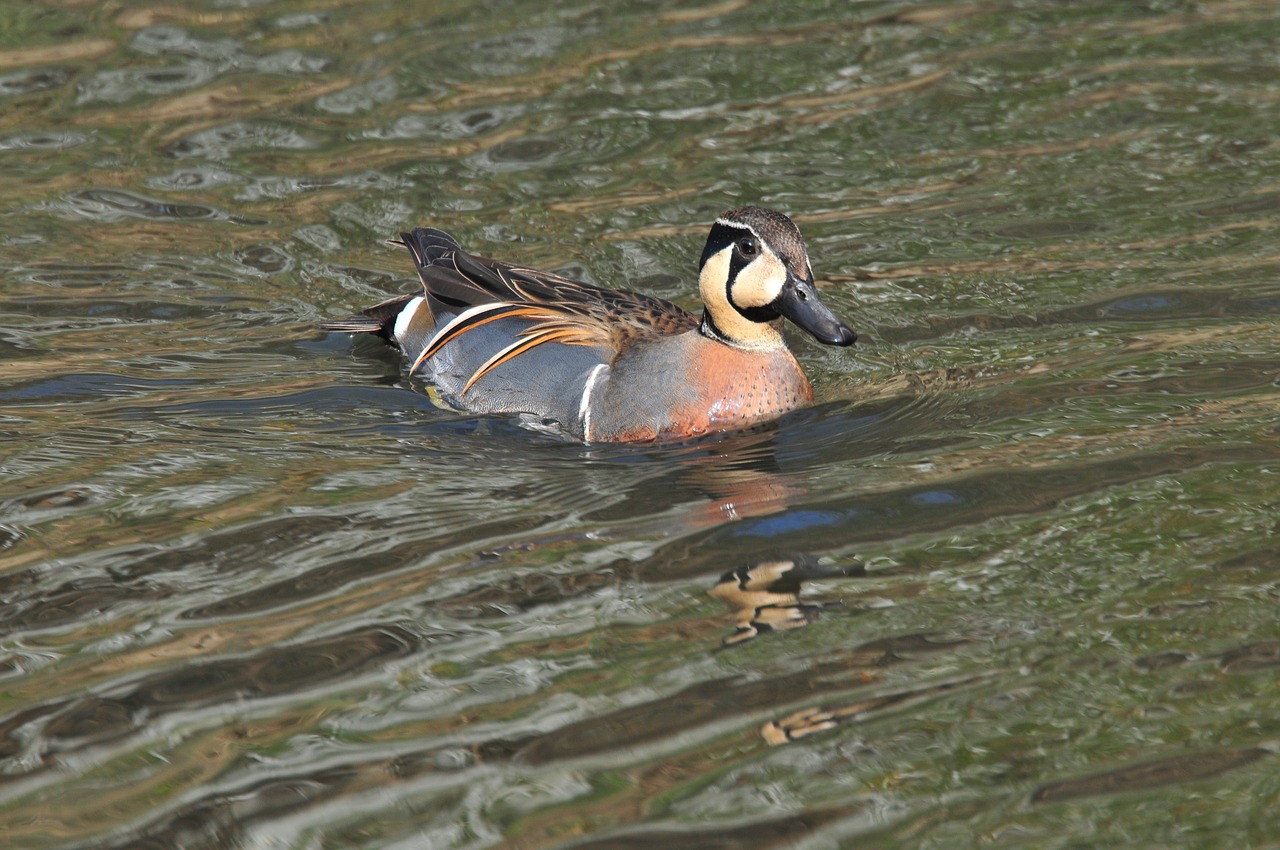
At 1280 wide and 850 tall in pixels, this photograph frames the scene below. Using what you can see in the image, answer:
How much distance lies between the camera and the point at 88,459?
7.54m

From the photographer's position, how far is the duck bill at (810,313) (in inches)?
303

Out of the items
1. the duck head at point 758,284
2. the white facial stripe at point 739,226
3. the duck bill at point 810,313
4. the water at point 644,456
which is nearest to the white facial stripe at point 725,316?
the duck head at point 758,284

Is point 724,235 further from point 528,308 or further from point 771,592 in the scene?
point 771,592

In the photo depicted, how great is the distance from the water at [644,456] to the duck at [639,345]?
256 mm

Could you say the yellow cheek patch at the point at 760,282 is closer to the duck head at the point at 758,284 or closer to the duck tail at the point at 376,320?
the duck head at the point at 758,284

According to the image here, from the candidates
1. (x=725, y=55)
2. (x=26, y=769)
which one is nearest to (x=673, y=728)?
(x=26, y=769)

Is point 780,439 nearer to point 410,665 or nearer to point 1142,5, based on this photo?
point 410,665

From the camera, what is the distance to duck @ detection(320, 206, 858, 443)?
7969 mm

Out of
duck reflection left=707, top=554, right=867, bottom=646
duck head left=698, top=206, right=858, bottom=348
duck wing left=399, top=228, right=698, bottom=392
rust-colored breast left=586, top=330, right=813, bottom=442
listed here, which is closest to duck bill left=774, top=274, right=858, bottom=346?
duck head left=698, top=206, right=858, bottom=348

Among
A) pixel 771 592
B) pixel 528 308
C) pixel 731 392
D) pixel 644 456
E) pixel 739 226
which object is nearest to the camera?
pixel 771 592

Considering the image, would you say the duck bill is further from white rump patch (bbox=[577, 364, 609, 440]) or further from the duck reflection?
the duck reflection

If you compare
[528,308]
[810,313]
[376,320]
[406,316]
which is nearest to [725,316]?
[810,313]

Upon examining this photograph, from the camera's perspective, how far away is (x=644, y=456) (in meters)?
7.81

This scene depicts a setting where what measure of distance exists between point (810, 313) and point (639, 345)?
99cm
